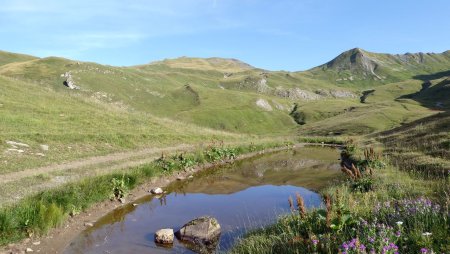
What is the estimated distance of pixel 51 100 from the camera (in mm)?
52281

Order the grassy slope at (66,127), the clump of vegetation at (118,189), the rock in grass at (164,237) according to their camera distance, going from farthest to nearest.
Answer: the grassy slope at (66,127) → the clump of vegetation at (118,189) → the rock in grass at (164,237)

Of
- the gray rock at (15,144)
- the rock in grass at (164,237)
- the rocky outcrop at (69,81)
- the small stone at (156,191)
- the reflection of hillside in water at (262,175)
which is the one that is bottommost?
the reflection of hillside in water at (262,175)

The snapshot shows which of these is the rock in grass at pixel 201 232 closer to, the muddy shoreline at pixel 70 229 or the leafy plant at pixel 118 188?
the muddy shoreline at pixel 70 229

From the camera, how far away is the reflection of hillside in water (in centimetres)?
2764

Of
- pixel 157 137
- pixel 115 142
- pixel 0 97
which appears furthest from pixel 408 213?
pixel 0 97

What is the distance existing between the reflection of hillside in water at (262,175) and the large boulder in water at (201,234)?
10143 millimetres

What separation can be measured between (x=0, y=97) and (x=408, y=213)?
48.1 metres

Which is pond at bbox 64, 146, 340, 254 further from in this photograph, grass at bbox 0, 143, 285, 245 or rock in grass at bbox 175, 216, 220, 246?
grass at bbox 0, 143, 285, 245

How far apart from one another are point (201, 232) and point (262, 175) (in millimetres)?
18598

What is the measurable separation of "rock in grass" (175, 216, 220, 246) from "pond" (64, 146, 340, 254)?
0.40m

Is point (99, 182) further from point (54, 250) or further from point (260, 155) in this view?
point (260, 155)

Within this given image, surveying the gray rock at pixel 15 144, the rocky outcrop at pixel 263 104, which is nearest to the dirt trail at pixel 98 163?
the gray rock at pixel 15 144

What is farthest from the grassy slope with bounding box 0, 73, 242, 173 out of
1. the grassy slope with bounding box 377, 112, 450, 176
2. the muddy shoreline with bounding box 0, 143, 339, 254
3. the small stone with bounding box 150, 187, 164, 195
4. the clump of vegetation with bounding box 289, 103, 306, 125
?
the clump of vegetation with bounding box 289, 103, 306, 125

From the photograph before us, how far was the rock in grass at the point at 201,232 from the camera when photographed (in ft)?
49.3
